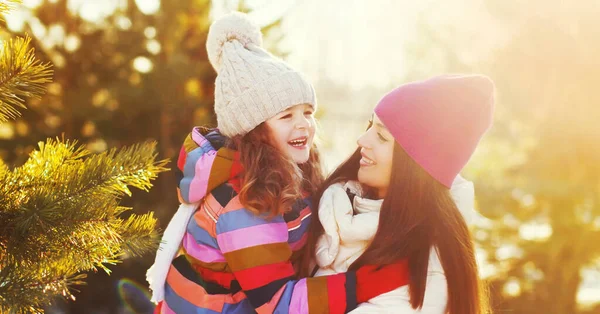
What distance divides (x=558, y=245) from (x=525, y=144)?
100cm

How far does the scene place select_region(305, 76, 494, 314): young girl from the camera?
2.00 metres

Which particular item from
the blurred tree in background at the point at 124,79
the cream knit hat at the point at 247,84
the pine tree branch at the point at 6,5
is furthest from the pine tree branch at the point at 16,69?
the blurred tree in background at the point at 124,79

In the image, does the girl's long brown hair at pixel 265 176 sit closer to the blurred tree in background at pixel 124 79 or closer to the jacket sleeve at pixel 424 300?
the jacket sleeve at pixel 424 300

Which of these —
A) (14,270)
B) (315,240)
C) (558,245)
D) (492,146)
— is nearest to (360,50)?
(492,146)

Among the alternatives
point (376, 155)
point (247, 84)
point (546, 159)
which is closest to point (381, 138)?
point (376, 155)

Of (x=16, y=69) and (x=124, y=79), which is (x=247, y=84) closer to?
(x=16, y=69)

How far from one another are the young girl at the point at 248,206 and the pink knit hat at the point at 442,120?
1.15ft

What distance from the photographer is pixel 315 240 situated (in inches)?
86.6

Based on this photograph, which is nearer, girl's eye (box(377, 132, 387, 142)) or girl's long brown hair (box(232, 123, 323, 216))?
girl's long brown hair (box(232, 123, 323, 216))

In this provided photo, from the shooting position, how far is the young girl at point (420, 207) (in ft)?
6.55

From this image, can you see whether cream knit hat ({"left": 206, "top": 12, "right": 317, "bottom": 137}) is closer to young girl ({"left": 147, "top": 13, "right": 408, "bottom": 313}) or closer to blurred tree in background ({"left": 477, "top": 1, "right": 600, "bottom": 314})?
young girl ({"left": 147, "top": 13, "right": 408, "bottom": 313})

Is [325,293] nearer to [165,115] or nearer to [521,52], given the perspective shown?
[165,115]

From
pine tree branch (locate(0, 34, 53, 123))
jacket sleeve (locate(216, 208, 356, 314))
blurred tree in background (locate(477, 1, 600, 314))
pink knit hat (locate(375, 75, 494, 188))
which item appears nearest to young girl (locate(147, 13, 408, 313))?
jacket sleeve (locate(216, 208, 356, 314))

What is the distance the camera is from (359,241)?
6.84 feet
